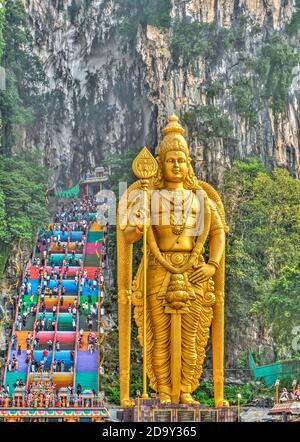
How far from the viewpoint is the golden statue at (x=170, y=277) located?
15.4 m

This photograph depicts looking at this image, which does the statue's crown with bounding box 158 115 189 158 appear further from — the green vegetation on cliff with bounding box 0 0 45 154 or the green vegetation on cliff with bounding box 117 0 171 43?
the green vegetation on cliff with bounding box 117 0 171 43

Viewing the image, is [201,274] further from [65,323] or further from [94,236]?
[94,236]

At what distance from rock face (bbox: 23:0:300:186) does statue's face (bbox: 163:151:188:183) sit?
1609 cm

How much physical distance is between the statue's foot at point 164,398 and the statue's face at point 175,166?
2582 mm

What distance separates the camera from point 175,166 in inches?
619

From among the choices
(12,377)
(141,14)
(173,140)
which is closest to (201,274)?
(173,140)

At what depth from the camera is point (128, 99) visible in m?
35.9

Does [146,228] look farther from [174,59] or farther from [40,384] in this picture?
[174,59]

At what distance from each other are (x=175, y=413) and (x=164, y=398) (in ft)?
1.51

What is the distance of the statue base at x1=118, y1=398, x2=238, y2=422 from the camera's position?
48.3 ft

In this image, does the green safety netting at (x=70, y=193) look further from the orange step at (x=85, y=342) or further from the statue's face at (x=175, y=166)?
the statue's face at (x=175, y=166)

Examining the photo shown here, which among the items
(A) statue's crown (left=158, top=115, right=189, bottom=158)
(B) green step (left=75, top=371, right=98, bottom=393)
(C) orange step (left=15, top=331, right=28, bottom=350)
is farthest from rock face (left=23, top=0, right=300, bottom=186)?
(A) statue's crown (left=158, top=115, right=189, bottom=158)

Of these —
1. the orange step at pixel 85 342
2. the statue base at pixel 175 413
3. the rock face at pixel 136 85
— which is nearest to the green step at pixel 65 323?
the orange step at pixel 85 342
